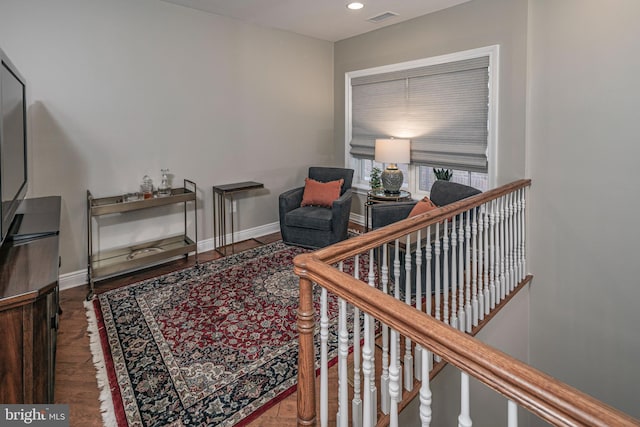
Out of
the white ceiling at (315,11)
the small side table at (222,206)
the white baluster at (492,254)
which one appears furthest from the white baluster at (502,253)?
the small side table at (222,206)

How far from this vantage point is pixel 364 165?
5402 millimetres

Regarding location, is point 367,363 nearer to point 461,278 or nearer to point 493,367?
point 493,367

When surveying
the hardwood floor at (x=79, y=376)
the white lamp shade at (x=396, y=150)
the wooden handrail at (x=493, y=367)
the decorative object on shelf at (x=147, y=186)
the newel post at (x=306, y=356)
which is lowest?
the hardwood floor at (x=79, y=376)

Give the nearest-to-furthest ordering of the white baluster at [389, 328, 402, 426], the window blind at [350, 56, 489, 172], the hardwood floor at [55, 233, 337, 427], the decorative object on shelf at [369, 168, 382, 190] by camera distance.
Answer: the white baluster at [389, 328, 402, 426] → the hardwood floor at [55, 233, 337, 427] → the window blind at [350, 56, 489, 172] → the decorative object on shelf at [369, 168, 382, 190]

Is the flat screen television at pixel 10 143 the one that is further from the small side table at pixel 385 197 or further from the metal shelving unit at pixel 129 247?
the small side table at pixel 385 197

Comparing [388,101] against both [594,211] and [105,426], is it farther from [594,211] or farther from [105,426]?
[105,426]

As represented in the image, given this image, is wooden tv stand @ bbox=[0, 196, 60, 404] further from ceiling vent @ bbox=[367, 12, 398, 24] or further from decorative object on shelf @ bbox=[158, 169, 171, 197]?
ceiling vent @ bbox=[367, 12, 398, 24]

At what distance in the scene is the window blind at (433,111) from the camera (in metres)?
3.80

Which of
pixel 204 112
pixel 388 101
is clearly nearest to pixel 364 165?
pixel 388 101

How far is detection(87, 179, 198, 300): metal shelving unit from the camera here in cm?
325

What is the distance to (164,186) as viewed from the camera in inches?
149

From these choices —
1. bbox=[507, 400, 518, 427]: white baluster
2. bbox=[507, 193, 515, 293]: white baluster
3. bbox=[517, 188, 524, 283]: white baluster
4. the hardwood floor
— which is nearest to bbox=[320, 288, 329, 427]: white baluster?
the hardwood floor

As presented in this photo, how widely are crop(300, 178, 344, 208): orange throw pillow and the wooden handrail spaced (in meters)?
3.24

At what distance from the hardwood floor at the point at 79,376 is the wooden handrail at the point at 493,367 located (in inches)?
41.5
